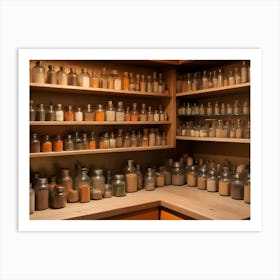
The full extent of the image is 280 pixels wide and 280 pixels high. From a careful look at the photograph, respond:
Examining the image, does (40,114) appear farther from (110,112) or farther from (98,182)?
(98,182)

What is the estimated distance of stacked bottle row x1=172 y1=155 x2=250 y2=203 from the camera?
5.59ft

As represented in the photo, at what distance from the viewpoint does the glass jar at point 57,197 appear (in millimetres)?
1566

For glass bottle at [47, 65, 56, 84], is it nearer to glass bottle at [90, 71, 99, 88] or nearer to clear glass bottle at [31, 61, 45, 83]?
clear glass bottle at [31, 61, 45, 83]

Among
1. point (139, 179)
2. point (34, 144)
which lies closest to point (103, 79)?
point (34, 144)

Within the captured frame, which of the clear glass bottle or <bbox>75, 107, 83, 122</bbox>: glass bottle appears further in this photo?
<bbox>75, 107, 83, 122</bbox>: glass bottle

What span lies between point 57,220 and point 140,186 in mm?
758

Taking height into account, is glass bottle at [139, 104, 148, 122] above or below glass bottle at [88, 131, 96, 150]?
Result: above

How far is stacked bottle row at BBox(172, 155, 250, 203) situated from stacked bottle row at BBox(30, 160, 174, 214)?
133 millimetres

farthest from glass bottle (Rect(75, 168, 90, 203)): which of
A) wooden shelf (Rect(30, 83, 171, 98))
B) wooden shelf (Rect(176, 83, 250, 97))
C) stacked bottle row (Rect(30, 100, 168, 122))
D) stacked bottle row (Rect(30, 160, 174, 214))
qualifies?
wooden shelf (Rect(176, 83, 250, 97))

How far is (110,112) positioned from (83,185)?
1.68 feet

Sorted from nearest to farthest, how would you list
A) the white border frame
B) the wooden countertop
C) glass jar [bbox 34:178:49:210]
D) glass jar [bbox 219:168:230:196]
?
the white border frame, the wooden countertop, glass jar [bbox 34:178:49:210], glass jar [bbox 219:168:230:196]
